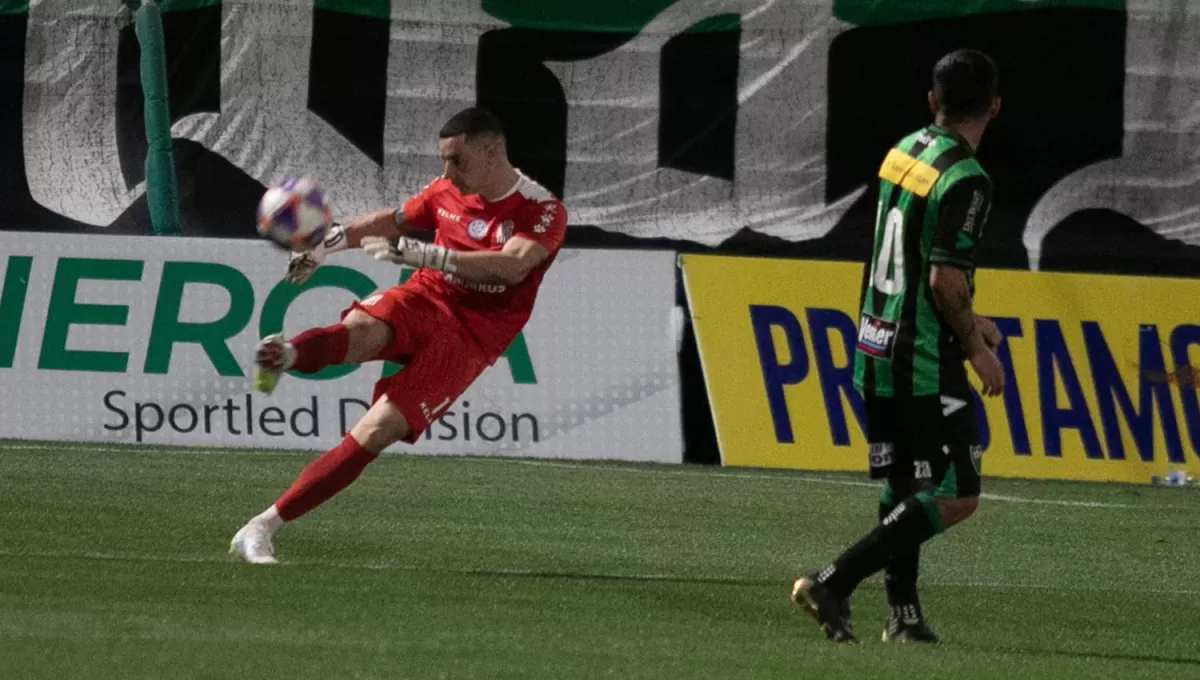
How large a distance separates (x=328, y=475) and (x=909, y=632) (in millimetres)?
2509

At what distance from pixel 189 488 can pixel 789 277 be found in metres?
4.60

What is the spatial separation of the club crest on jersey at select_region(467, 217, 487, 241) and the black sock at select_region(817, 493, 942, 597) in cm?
275

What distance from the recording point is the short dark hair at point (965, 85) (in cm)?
726

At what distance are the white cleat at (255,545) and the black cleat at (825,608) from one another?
2.28 meters

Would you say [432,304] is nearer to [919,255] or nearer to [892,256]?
[892,256]

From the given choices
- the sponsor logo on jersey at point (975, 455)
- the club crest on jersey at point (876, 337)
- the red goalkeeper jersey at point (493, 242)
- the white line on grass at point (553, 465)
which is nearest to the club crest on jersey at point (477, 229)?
the red goalkeeper jersey at point (493, 242)

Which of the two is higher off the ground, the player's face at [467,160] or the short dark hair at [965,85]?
the short dark hair at [965,85]

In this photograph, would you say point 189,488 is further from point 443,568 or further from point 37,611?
point 37,611

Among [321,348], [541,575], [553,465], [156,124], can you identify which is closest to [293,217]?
[321,348]

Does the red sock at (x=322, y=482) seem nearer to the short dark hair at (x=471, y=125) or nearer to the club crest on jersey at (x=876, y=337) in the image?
the short dark hair at (x=471, y=125)

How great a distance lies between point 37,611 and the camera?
714 cm

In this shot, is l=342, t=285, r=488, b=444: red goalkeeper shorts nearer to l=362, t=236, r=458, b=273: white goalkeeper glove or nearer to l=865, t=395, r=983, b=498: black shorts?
l=362, t=236, r=458, b=273: white goalkeeper glove

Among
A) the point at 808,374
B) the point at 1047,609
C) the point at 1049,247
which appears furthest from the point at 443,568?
the point at 1049,247

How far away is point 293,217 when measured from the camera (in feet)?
30.1
